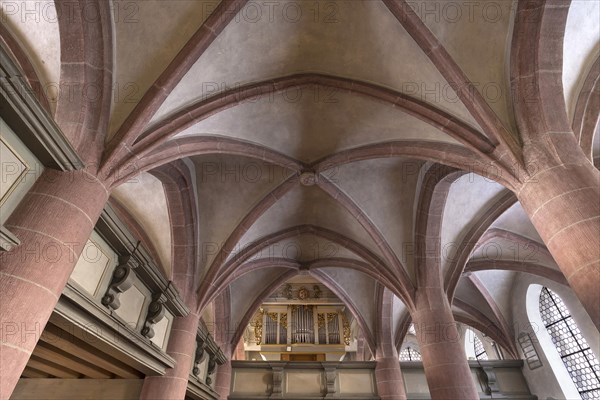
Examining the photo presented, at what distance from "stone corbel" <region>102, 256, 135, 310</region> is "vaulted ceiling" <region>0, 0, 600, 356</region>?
→ 4.72ft

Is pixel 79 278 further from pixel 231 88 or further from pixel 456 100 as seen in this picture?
pixel 456 100

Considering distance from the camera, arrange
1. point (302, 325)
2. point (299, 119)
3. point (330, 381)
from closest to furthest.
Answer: point (299, 119), point (330, 381), point (302, 325)

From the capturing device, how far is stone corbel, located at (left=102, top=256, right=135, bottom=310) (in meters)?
5.14

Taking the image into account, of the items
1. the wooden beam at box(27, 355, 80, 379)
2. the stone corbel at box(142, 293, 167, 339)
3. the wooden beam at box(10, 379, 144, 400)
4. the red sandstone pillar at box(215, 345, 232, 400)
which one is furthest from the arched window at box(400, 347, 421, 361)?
the wooden beam at box(27, 355, 80, 379)

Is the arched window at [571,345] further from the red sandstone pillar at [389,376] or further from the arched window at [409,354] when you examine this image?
the arched window at [409,354]

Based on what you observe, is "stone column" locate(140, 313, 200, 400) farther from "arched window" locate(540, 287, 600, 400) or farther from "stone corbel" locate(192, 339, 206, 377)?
"arched window" locate(540, 287, 600, 400)

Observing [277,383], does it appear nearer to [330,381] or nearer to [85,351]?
[330,381]

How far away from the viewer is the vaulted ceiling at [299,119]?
17.4 ft

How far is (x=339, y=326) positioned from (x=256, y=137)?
12.8 meters

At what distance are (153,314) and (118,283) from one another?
4.99 ft

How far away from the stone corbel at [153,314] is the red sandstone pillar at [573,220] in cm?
622

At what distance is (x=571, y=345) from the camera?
11.9m

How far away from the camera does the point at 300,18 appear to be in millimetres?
6301

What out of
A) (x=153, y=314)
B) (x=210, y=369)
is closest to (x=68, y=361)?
(x=153, y=314)
